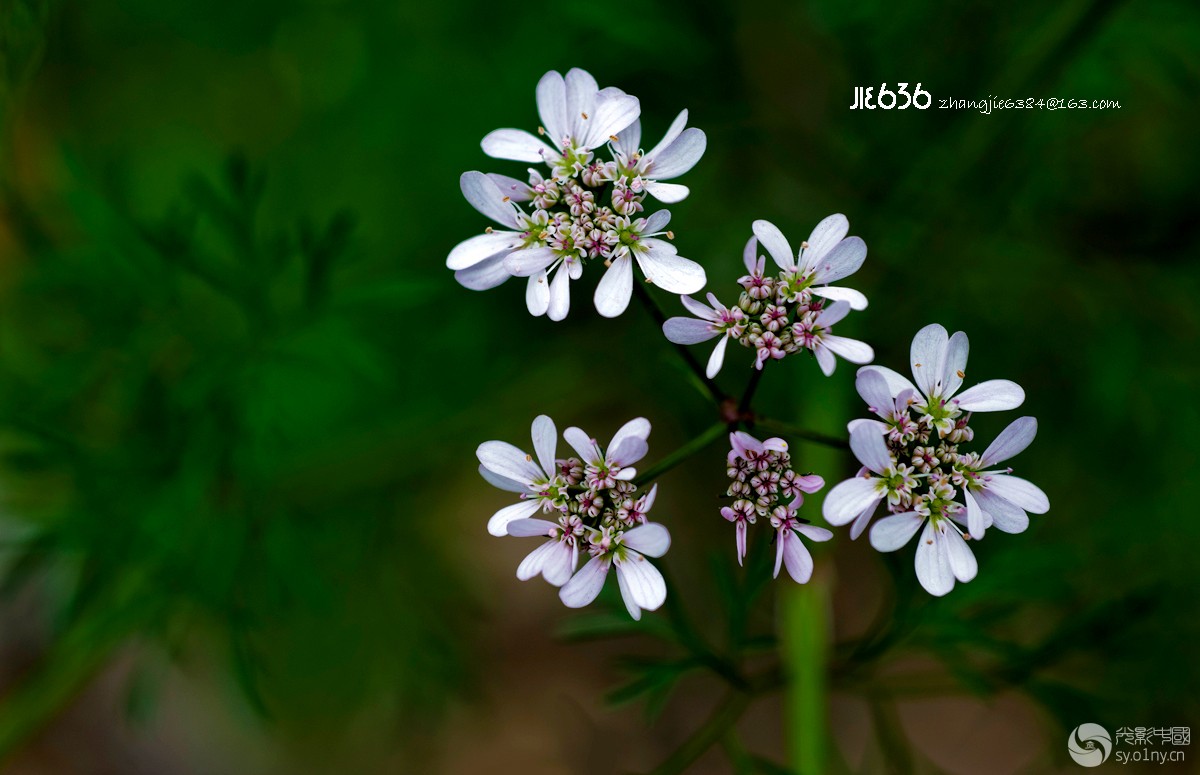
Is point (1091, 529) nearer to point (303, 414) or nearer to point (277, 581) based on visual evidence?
point (277, 581)

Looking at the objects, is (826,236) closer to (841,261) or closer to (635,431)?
(841,261)

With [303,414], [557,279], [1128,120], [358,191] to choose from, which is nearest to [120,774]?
[303,414]

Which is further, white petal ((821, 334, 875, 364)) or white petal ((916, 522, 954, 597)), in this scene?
white petal ((916, 522, 954, 597))

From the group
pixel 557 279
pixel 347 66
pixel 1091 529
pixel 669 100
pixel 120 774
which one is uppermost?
pixel 347 66

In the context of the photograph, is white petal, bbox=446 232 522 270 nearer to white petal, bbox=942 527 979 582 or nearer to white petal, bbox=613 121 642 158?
white petal, bbox=613 121 642 158

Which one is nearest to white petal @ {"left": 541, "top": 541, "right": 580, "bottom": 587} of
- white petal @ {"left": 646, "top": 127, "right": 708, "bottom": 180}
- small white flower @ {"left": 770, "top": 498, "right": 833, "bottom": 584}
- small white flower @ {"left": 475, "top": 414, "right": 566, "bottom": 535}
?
small white flower @ {"left": 475, "top": 414, "right": 566, "bottom": 535}

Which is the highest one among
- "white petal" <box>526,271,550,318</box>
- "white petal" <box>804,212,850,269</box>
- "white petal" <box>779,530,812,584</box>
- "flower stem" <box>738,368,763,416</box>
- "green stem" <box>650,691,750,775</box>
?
"white petal" <box>804,212,850,269</box>

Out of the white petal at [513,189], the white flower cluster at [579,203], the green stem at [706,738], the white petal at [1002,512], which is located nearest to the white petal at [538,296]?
the white flower cluster at [579,203]
